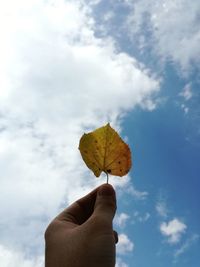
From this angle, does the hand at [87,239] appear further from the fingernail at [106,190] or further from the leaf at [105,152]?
the leaf at [105,152]


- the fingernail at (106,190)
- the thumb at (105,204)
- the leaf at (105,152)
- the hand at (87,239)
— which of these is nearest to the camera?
the hand at (87,239)

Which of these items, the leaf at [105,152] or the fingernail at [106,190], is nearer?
the fingernail at [106,190]

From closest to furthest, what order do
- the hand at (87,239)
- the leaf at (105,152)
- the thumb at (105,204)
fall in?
the hand at (87,239)
the thumb at (105,204)
the leaf at (105,152)

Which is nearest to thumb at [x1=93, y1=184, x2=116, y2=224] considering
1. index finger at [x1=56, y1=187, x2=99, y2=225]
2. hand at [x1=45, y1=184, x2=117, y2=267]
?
hand at [x1=45, y1=184, x2=117, y2=267]

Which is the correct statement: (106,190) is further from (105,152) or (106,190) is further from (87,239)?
(87,239)

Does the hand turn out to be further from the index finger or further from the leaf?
the leaf

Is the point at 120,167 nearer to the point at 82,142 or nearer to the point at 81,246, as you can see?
the point at 82,142

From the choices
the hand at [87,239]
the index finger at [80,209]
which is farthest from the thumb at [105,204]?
the index finger at [80,209]

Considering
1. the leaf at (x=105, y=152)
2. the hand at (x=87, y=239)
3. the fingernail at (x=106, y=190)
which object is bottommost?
the hand at (x=87, y=239)
